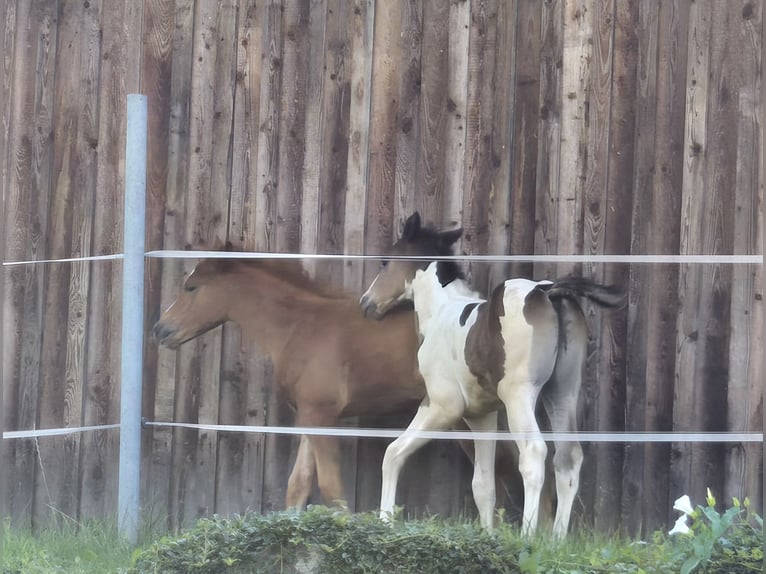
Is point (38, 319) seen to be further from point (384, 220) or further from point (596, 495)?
point (596, 495)

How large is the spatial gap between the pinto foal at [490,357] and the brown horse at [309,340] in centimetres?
13

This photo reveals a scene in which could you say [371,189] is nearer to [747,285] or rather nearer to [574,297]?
[574,297]

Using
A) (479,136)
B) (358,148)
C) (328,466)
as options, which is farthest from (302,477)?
(479,136)

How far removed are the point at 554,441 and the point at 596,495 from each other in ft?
1.46

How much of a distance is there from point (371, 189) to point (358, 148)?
223 mm

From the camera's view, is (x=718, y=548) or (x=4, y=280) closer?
(x=718, y=548)

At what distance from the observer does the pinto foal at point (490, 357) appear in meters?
4.32

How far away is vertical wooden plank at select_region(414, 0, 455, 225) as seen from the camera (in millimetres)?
4809

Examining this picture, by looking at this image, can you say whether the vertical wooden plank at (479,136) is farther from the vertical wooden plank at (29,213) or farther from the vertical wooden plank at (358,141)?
the vertical wooden plank at (29,213)

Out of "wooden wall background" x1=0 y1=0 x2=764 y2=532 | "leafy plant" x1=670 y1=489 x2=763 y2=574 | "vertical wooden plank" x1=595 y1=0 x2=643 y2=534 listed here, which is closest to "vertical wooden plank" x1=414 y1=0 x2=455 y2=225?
"wooden wall background" x1=0 y1=0 x2=764 y2=532

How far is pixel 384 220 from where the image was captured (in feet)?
15.9

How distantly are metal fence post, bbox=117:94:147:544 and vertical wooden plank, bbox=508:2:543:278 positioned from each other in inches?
72.1

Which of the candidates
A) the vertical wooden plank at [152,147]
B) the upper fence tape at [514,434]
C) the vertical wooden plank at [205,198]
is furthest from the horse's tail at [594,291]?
the vertical wooden plank at [152,147]

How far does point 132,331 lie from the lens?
179 inches
